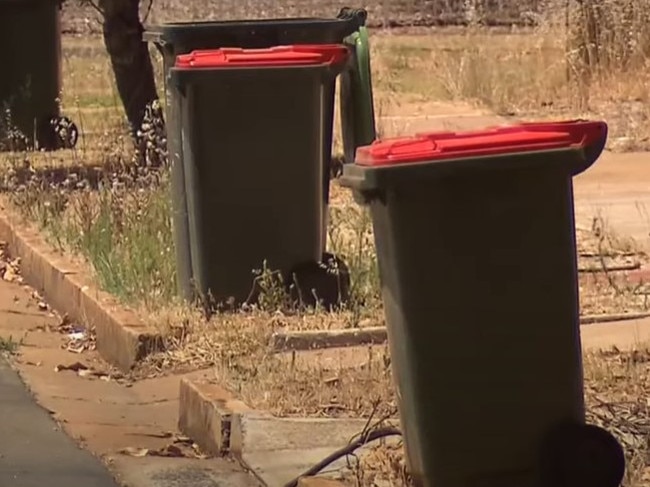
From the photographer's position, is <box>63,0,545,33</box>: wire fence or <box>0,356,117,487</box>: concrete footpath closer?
<box>0,356,117,487</box>: concrete footpath

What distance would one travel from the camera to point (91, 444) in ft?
21.7

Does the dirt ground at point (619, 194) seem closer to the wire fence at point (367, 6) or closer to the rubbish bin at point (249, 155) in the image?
the rubbish bin at point (249, 155)

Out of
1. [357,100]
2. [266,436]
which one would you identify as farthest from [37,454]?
[357,100]

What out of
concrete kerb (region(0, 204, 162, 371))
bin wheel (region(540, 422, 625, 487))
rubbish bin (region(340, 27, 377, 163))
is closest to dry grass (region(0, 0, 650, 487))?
concrete kerb (region(0, 204, 162, 371))

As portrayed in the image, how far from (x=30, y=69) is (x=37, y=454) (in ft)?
26.5

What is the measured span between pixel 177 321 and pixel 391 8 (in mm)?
21502

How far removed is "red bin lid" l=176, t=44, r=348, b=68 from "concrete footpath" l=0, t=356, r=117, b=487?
1.67m

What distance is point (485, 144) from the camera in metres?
5.10

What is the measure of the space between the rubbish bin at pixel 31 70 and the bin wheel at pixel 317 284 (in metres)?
6.11

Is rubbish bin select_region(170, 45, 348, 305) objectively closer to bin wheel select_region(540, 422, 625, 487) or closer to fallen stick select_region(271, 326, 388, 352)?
fallen stick select_region(271, 326, 388, 352)

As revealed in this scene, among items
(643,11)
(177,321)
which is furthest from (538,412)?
(643,11)

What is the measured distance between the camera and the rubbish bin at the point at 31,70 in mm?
13891

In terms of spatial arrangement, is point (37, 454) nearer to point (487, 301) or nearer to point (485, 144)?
point (487, 301)

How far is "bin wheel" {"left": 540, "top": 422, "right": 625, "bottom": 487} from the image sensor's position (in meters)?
5.13
